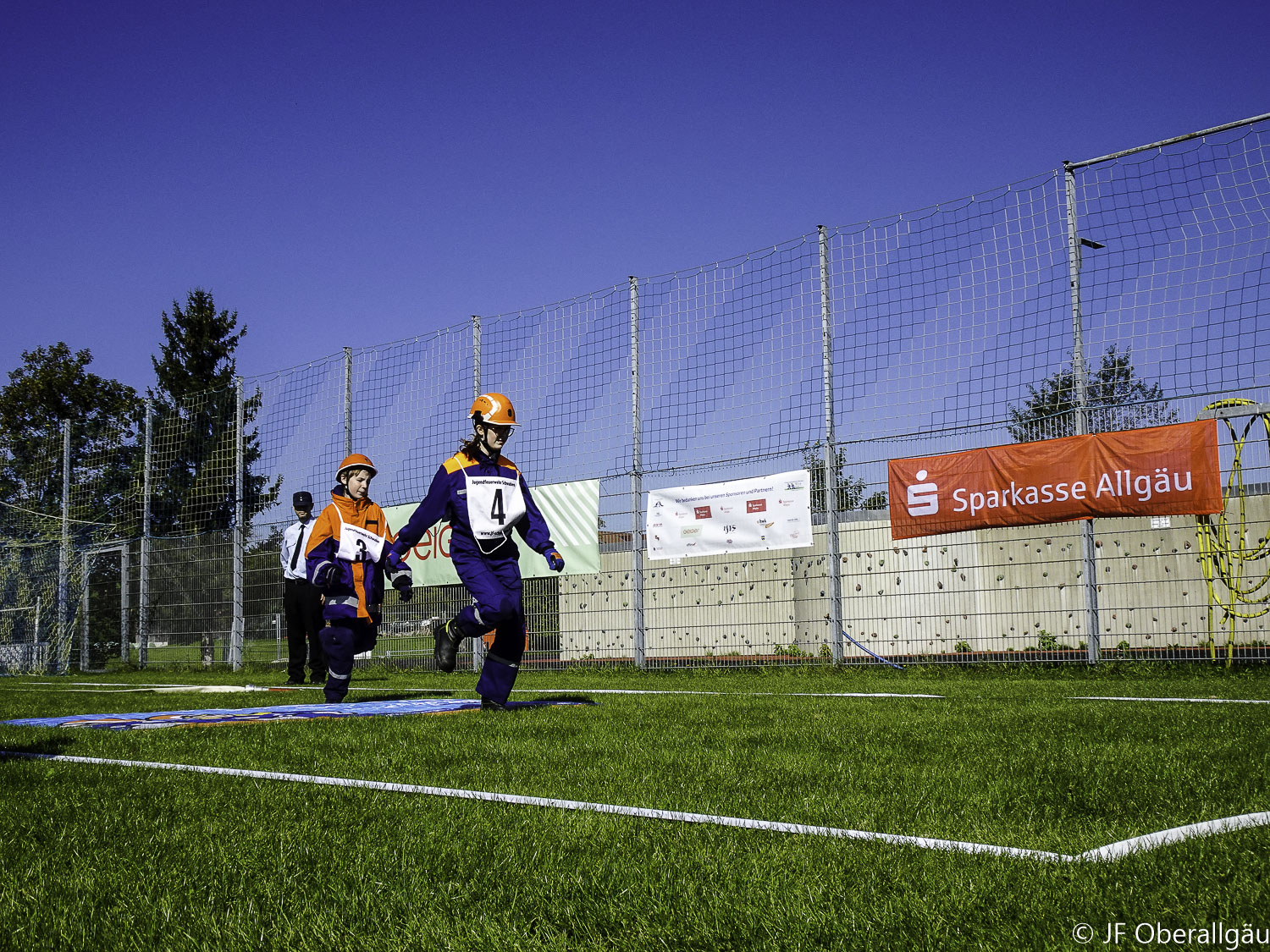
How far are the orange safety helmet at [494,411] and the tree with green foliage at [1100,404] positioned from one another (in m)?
5.66

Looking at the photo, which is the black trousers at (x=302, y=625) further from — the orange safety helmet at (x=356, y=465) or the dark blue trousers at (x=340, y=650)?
the dark blue trousers at (x=340, y=650)

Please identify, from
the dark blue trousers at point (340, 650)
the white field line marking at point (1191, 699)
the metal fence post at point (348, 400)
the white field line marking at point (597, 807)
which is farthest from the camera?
the metal fence post at point (348, 400)

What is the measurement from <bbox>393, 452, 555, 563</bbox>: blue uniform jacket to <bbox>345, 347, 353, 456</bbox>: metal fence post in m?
9.22

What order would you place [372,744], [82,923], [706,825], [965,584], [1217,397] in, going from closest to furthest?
[82,923] → [706,825] → [372,744] → [1217,397] → [965,584]

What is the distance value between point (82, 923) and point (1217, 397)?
10.2 metres

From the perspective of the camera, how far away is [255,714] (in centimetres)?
690

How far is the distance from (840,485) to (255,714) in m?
7.03

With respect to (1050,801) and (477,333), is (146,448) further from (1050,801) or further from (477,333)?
(1050,801)

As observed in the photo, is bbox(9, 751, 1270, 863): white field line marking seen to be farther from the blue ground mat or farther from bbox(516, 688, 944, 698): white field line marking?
bbox(516, 688, 944, 698): white field line marking

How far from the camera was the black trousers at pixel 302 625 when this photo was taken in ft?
42.1

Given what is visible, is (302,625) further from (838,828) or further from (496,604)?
(838,828)

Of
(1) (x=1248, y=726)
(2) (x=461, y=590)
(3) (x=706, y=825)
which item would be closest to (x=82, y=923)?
(3) (x=706, y=825)

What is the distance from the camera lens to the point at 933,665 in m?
11.5

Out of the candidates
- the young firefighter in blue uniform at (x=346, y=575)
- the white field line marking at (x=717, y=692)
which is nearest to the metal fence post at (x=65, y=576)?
the white field line marking at (x=717, y=692)
